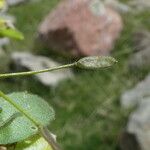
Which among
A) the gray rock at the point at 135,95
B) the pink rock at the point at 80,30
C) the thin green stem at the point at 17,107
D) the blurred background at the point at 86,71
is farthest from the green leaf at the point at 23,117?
the pink rock at the point at 80,30

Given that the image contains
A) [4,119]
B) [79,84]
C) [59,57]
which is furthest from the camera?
[59,57]

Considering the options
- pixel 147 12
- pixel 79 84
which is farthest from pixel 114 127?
pixel 147 12

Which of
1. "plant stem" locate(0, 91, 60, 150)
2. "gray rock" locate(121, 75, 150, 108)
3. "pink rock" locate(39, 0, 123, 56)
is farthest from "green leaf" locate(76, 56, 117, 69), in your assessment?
"pink rock" locate(39, 0, 123, 56)

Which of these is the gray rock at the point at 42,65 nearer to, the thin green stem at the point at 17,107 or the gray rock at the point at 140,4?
the gray rock at the point at 140,4

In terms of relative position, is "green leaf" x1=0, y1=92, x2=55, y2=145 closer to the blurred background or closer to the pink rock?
the blurred background

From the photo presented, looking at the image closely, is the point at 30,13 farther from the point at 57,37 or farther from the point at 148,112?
the point at 148,112

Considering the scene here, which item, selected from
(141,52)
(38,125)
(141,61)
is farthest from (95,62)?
(141,52)

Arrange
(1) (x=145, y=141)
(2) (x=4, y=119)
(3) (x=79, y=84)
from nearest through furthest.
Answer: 1. (2) (x=4, y=119)
2. (1) (x=145, y=141)
3. (3) (x=79, y=84)
